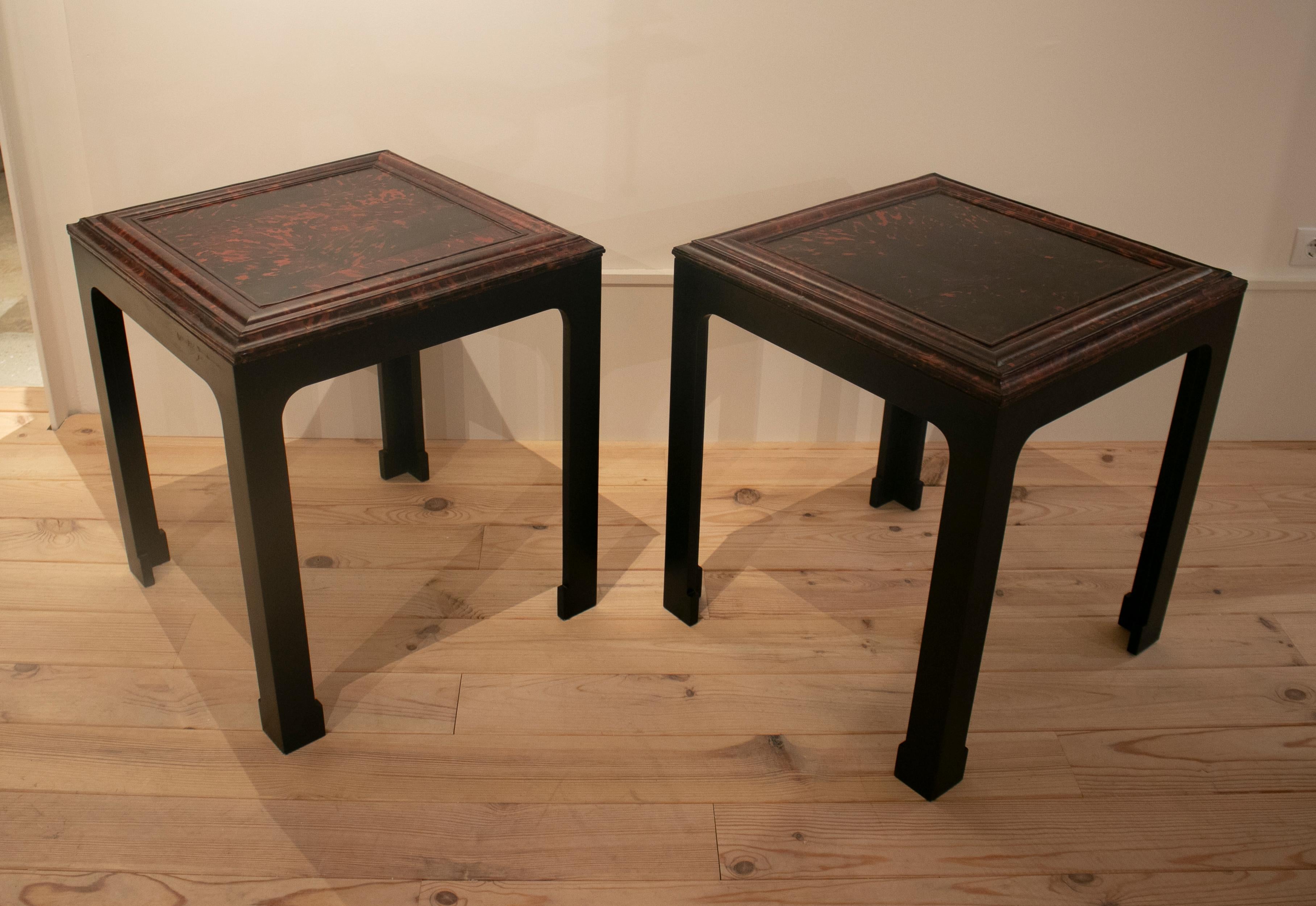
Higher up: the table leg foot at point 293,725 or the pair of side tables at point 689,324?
the pair of side tables at point 689,324

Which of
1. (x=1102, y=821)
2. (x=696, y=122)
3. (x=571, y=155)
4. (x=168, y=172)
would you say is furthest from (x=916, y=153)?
(x=168, y=172)

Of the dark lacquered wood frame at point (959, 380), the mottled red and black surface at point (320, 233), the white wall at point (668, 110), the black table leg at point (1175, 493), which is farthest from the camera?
the white wall at point (668, 110)

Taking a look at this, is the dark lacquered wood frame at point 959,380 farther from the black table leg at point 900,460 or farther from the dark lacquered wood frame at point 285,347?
the black table leg at point 900,460

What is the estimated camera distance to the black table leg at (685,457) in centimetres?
151

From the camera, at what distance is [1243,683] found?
Answer: 158cm

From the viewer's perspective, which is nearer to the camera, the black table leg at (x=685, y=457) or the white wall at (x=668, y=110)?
the black table leg at (x=685, y=457)

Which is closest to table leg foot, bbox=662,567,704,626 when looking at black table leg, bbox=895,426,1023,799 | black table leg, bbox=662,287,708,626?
black table leg, bbox=662,287,708,626

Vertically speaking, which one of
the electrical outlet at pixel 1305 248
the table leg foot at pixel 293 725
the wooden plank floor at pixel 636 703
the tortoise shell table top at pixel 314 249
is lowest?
the wooden plank floor at pixel 636 703

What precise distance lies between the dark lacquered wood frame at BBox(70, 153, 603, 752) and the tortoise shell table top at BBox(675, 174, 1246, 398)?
0.20 metres

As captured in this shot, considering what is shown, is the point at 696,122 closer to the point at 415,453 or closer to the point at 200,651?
the point at 415,453

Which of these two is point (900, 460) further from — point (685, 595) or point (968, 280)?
point (968, 280)

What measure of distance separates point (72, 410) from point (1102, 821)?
6.09 feet

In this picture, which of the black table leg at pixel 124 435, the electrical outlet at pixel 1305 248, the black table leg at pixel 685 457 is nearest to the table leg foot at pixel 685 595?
the black table leg at pixel 685 457

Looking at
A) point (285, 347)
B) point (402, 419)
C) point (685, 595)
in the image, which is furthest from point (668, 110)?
point (285, 347)
